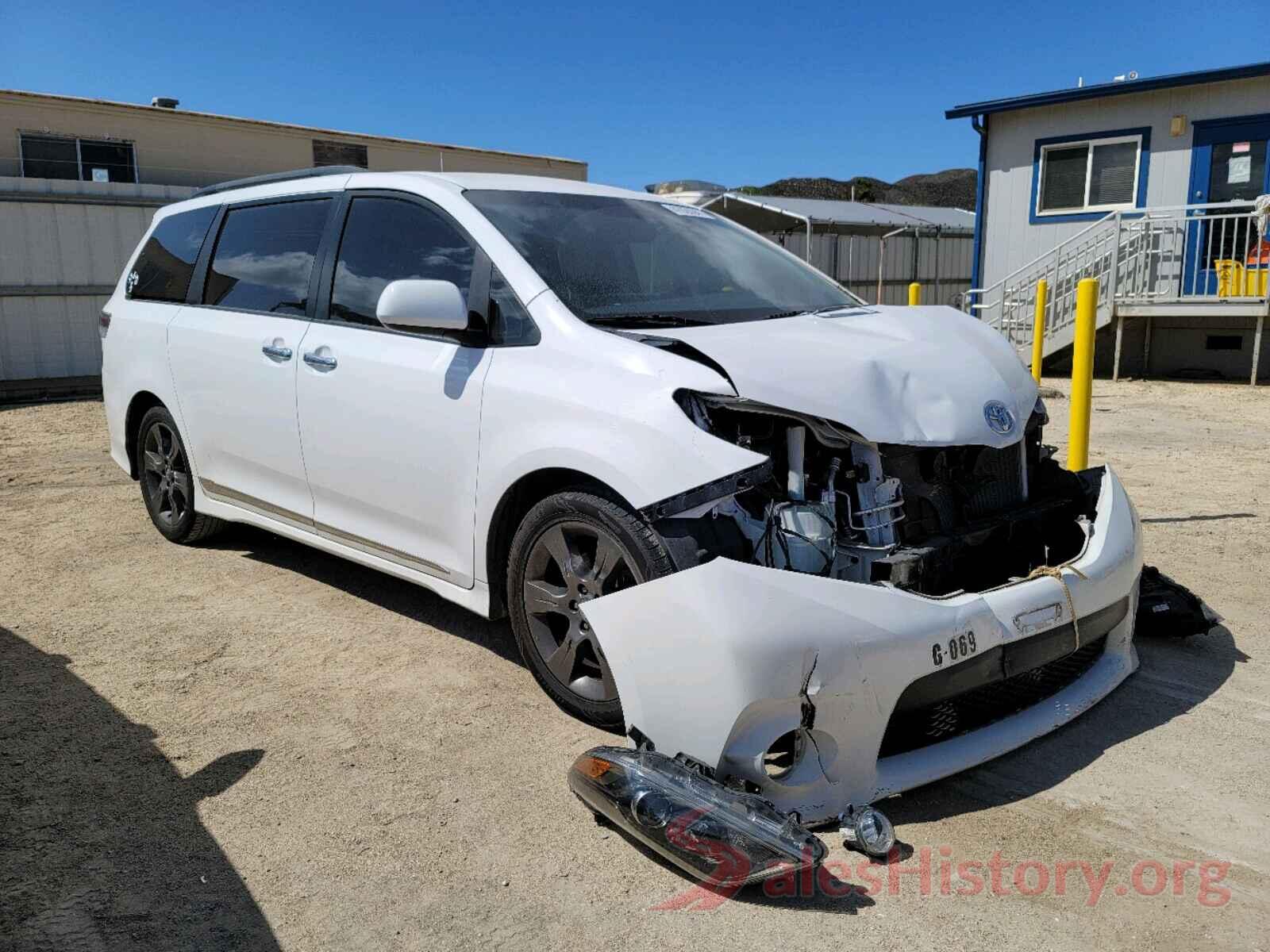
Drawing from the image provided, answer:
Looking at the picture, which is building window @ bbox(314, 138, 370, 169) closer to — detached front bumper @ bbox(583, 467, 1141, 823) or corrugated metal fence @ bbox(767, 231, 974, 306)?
corrugated metal fence @ bbox(767, 231, 974, 306)

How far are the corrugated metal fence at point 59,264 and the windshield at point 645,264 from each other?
38.1ft

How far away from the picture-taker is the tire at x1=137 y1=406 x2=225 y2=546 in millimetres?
5316

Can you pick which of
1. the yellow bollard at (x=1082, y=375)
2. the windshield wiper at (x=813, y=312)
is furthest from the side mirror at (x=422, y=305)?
the yellow bollard at (x=1082, y=375)

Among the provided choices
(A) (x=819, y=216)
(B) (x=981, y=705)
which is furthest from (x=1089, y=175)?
(B) (x=981, y=705)

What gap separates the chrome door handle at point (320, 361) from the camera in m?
4.07

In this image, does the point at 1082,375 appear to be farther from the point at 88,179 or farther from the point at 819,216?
the point at 819,216

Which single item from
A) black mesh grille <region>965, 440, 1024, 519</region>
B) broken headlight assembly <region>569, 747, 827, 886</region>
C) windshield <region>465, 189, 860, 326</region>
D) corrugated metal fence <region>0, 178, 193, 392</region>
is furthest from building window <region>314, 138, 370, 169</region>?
broken headlight assembly <region>569, 747, 827, 886</region>

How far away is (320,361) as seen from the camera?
413 cm

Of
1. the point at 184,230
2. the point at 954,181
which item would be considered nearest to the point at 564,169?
the point at 184,230

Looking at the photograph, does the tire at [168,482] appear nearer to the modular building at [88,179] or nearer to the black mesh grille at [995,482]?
the black mesh grille at [995,482]

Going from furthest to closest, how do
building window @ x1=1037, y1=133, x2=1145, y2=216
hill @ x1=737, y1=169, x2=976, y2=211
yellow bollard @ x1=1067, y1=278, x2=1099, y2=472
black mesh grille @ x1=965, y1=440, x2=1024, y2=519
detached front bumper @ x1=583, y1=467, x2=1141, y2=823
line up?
1. hill @ x1=737, y1=169, x2=976, y2=211
2. building window @ x1=1037, y1=133, x2=1145, y2=216
3. yellow bollard @ x1=1067, y1=278, x2=1099, y2=472
4. black mesh grille @ x1=965, y1=440, x2=1024, y2=519
5. detached front bumper @ x1=583, y1=467, x2=1141, y2=823

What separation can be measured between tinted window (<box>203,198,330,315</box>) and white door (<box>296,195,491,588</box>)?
0.26 m

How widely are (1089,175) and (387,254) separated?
44.6ft

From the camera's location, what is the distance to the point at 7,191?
42.1 feet
